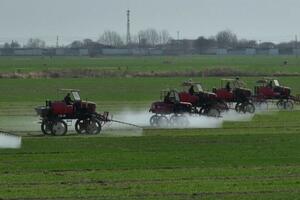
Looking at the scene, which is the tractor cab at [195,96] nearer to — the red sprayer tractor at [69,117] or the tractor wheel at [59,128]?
the red sprayer tractor at [69,117]

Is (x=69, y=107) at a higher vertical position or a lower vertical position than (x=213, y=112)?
higher

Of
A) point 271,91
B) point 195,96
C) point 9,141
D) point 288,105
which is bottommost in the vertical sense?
point 288,105

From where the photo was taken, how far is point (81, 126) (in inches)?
1631

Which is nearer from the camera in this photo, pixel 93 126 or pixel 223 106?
pixel 93 126

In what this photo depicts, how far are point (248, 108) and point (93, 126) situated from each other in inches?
613

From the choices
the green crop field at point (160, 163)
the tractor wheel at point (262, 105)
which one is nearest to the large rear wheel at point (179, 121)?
the green crop field at point (160, 163)

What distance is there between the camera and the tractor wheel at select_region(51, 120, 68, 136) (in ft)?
132

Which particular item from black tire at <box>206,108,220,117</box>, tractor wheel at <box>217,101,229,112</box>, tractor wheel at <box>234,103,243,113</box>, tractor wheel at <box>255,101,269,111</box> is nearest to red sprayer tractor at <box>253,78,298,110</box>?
tractor wheel at <box>255,101,269,111</box>

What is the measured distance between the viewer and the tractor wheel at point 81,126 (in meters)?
41.3

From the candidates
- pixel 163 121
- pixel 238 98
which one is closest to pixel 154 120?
pixel 163 121

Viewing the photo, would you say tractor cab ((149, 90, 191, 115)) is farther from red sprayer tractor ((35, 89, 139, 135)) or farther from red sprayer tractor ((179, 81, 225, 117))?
red sprayer tractor ((35, 89, 139, 135))

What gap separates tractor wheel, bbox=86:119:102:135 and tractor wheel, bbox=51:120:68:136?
1.19 meters

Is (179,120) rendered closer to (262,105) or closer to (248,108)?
(248,108)

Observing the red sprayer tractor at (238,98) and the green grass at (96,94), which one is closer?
the red sprayer tractor at (238,98)
